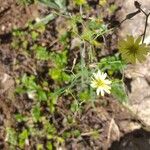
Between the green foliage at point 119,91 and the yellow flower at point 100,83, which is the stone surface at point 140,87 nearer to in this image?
the green foliage at point 119,91

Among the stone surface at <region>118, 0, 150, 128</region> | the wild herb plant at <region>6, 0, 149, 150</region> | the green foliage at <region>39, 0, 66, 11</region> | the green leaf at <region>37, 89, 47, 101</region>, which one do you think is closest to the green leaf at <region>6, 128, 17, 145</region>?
the wild herb plant at <region>6, 0, 149, 150</region>

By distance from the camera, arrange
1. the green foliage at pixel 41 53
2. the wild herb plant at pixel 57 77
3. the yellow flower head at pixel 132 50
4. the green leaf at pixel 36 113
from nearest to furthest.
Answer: the yellow flower head at pixel 132 50 → the wild herb plant at pixel 57 77 → the green leaf at pixel 36 113 → the green foliage at pixel 41 53

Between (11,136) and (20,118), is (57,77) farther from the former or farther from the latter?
(11,136)

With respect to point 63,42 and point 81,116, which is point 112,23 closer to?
point 63,42

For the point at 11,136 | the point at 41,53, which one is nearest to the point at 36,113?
the point at 11,136

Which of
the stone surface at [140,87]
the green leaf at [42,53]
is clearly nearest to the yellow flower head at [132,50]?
the stone surface at [140,87]

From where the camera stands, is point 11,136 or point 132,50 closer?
point 132,50

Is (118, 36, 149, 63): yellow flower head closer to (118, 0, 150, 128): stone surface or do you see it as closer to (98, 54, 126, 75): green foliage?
(98, 54, 126, 75): green foliage

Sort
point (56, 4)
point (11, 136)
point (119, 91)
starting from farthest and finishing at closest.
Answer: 1. point (56, 4)
2. point (11, 136)
3. point (119, 91)
